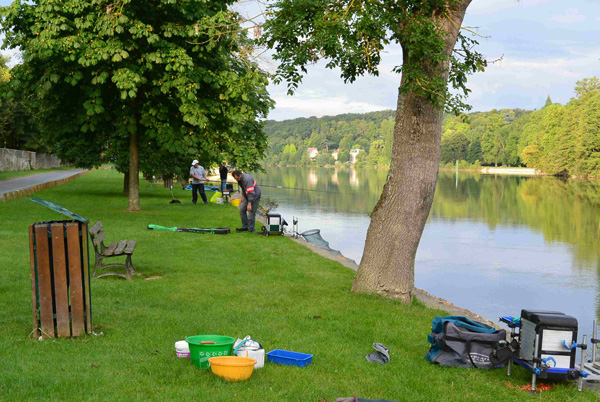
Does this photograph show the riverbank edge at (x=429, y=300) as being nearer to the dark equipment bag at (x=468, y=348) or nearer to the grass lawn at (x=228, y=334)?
the grass lawn at (x=228, y=334)

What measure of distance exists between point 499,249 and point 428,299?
11701 mm

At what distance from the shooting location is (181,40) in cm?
1889

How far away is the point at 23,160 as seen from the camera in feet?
193

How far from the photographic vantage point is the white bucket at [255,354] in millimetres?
5938

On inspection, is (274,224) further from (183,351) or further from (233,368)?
(233,368)

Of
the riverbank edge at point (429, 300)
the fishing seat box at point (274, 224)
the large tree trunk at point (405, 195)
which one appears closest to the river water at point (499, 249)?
the riverbank edge at point (429, 300)

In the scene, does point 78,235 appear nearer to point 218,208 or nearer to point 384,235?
point 384,235

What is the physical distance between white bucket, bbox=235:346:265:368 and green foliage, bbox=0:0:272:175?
11526mm

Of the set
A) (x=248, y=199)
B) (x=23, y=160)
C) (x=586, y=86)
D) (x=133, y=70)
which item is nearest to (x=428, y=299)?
(x=248, y=199)

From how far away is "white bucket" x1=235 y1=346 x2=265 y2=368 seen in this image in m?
5.94

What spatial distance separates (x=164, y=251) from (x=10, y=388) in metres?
8.25

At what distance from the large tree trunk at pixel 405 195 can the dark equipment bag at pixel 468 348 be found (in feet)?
10.8

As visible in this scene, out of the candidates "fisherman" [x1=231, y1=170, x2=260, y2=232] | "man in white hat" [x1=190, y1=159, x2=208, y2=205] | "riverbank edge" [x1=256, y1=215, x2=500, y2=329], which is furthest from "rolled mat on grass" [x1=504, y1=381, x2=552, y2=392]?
"man in white hat" [x1=190, y1=159, x2=208, y2=205]

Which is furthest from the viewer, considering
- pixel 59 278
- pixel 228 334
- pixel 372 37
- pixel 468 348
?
pixel 372 37
